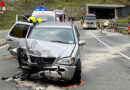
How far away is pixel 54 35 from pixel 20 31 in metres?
2.55

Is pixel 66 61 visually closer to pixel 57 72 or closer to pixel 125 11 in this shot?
pixel 57 72

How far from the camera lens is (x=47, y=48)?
6.54m

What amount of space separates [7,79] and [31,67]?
1194 mm

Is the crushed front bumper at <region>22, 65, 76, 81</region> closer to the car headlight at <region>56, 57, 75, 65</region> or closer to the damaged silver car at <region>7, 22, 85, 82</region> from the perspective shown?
the damaged silver car at <region>7, 22, 85, 82</region>

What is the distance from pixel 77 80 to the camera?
259 inches

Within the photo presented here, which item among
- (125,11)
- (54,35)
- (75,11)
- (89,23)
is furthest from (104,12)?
(54,35)

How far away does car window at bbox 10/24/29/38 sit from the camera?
9.73 metres

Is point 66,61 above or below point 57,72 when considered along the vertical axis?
above

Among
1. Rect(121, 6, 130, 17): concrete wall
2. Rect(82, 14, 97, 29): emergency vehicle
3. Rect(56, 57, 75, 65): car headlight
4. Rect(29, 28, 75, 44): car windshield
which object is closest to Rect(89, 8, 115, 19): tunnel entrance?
Rect(121, 6, 130, 17): concrete wall

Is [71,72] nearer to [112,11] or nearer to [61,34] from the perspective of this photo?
[61,34]

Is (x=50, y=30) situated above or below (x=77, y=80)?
above

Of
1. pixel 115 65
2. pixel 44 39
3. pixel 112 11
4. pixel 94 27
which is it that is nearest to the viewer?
pixel 44 39

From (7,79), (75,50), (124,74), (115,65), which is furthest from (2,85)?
(115,65)

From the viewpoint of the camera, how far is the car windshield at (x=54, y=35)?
7.51 metres
